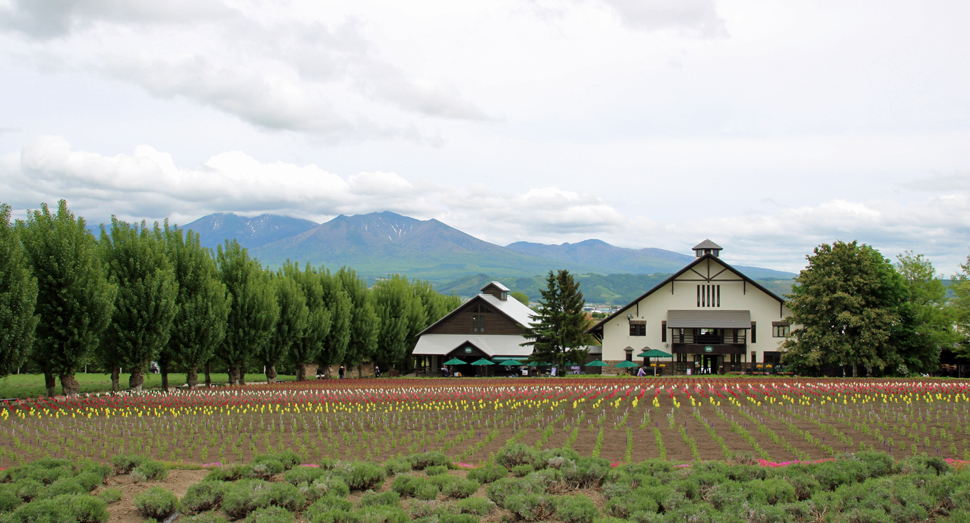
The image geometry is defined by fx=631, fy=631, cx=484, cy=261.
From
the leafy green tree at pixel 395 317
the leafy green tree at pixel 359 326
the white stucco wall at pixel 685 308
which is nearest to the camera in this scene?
the white stucco wall at pixel 685 308

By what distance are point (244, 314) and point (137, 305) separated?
23.7ft

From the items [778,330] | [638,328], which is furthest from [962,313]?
[638,328]

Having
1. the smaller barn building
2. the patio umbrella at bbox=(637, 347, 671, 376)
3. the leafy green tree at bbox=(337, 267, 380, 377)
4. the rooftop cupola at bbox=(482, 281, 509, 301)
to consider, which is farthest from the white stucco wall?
the leafy green tree at bbox=(337, 267, 380, 377)

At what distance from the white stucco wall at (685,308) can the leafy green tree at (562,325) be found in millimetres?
6139

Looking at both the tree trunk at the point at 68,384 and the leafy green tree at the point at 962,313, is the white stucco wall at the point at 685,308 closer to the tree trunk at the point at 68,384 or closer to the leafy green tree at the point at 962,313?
the leafy green tree at the point at 962,313

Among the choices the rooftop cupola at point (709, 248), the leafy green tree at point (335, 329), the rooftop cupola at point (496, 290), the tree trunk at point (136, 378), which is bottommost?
the tree trunk at point (136, 378)

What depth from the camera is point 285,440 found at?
592 inches

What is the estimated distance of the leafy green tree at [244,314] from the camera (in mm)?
34500

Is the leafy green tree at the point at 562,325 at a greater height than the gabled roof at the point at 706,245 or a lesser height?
lesser

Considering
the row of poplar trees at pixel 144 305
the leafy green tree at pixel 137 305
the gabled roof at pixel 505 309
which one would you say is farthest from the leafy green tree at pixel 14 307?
the gabled roof at pixel 505 309

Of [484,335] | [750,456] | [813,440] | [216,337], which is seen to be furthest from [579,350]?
[750,456]

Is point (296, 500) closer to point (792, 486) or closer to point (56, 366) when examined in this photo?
point (792, 486)

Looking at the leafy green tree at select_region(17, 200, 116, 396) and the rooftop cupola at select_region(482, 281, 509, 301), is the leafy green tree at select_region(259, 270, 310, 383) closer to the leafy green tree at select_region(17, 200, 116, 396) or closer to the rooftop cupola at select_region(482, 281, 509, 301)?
the leafy green tree at select_region(17, 200, 116, 396)

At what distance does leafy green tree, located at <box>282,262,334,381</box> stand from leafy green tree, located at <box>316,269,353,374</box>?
0.51 meters
